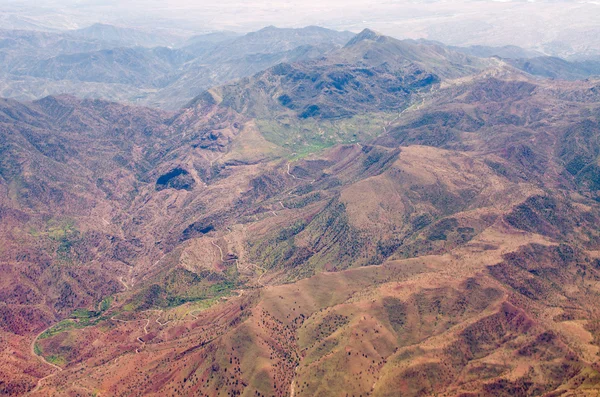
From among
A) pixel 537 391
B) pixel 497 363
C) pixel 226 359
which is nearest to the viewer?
pixel 537 391

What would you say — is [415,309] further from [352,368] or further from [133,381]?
[133,381]

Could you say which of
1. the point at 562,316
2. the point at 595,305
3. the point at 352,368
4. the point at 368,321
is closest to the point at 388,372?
the point at 352,368

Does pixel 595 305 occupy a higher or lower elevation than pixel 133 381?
higher

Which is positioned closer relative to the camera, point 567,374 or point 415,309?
point 567,374

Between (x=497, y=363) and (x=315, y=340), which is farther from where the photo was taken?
(x=315, y=340)

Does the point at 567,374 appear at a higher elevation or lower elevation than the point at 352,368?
higher

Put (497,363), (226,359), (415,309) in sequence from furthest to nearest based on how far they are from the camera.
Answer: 1. (415,309)
2. (226,359)
3. (497,363)

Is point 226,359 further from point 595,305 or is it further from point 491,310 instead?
point 595,305

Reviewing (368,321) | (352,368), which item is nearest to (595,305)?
(368,321)

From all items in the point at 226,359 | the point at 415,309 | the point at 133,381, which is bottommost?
the point at 133,381
